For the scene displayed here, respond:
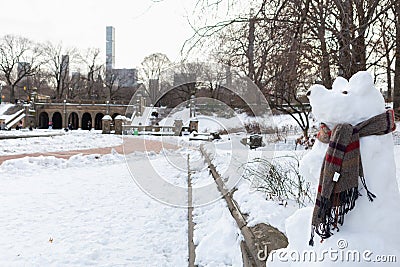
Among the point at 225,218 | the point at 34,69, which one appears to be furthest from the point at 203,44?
the point at 34,69

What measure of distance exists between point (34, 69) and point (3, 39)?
727 centimetres

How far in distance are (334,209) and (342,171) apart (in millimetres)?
238

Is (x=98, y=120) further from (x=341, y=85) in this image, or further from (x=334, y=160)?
(x=334, y=160)

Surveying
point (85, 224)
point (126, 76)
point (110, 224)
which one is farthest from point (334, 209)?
point (126, 76)

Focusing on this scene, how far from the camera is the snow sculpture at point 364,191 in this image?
2107 mm

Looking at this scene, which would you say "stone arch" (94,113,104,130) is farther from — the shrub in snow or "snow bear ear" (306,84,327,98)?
"snow bear ear" (306,84,327,98)

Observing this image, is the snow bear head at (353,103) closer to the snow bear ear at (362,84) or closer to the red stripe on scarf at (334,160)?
the snow bear ear at (362,84)

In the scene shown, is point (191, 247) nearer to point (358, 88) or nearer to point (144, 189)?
point (358, 88)

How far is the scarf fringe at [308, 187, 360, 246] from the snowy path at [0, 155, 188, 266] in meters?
2.40

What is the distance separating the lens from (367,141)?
2154 millimetres

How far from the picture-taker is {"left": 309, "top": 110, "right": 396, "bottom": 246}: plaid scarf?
2117 millimetres

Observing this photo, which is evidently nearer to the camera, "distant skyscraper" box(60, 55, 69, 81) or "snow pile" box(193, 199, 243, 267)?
"snow pile" box(193, 199, 243, 267)

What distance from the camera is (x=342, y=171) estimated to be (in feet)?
6.96

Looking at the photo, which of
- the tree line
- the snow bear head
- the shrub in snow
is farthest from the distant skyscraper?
the snow bear head
